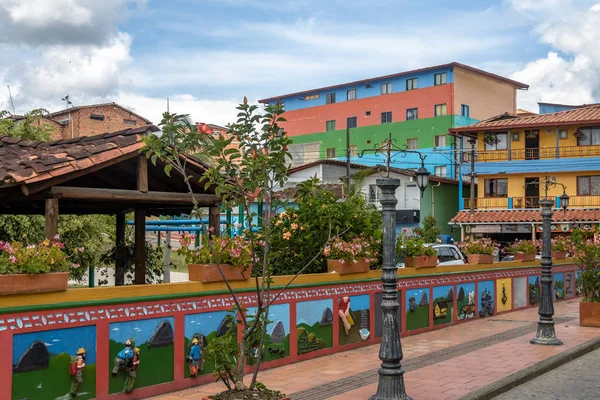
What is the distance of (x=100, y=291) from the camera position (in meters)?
6.93

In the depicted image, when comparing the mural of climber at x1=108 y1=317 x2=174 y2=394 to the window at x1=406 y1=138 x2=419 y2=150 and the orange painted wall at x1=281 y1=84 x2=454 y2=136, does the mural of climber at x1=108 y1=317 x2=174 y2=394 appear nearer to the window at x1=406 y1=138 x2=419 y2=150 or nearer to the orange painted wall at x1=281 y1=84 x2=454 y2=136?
the orange painted wall at x1=281 y1=84 x2=454 y2=136

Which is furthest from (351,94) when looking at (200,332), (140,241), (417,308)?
(200,332)

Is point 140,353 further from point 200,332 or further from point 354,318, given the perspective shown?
Answer: point 354,318

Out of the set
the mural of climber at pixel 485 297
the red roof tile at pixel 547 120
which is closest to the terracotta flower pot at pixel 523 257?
the mural of climber at pixel 485 297

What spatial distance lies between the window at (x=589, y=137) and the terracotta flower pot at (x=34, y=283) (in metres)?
39.6

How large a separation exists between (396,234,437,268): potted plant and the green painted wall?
1499 inches

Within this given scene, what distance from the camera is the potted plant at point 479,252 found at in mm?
15422

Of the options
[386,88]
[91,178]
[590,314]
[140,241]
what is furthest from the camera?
[386,88]

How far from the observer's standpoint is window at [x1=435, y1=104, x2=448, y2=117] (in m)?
50.5

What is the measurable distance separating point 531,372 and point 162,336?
507 centimetres

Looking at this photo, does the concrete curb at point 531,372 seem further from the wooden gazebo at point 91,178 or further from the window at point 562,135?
the window at point 562,135

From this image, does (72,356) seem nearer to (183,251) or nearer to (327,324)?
(183,251)

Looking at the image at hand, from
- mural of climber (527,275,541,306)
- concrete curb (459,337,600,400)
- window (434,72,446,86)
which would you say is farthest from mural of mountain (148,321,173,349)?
window (434,72,446,86)

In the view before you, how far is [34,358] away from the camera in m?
6.25
